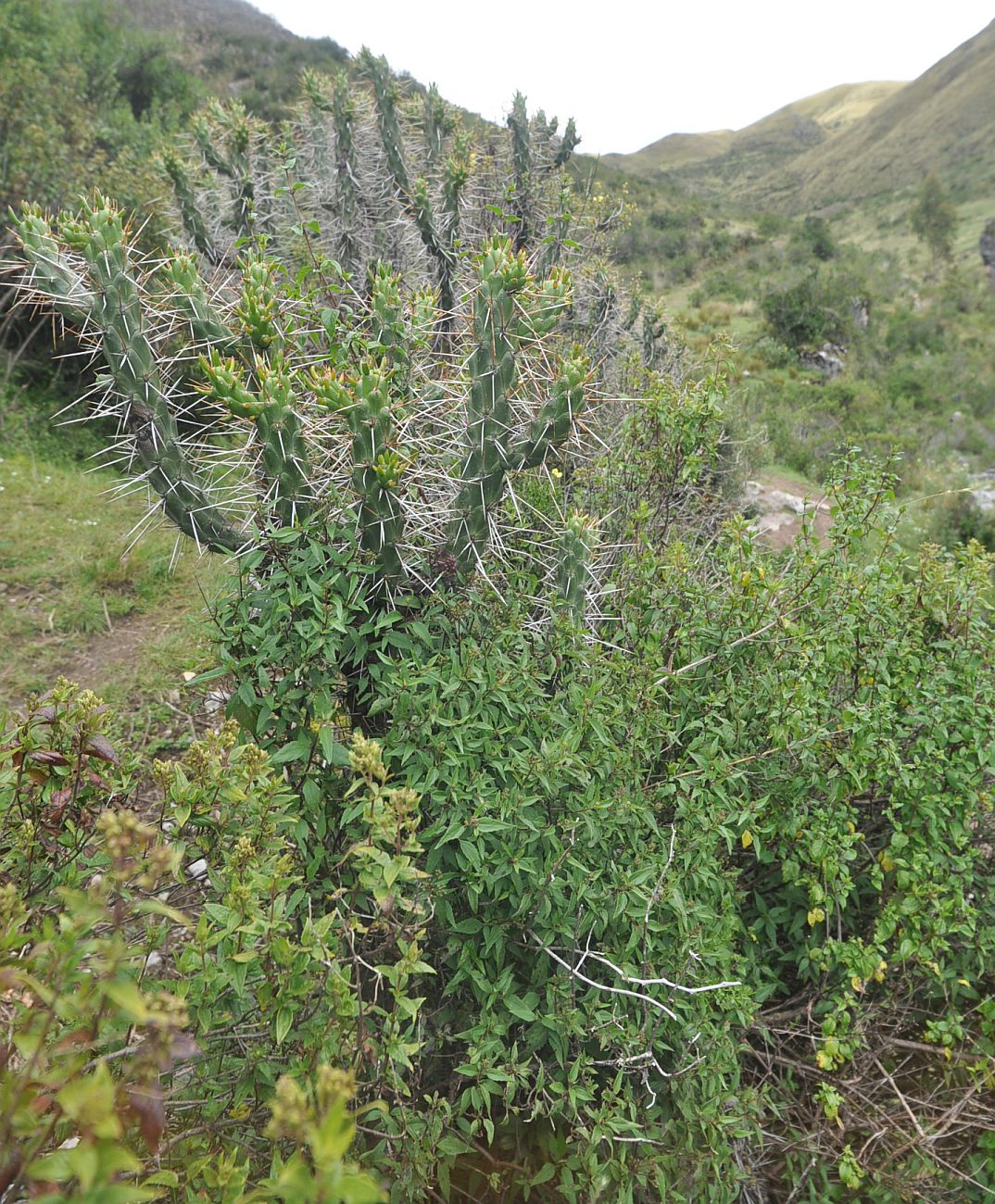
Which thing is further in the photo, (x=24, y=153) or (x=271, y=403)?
(x=24, y=153)

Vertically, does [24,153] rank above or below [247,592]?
above

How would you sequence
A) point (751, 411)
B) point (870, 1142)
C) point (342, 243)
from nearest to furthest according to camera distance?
point (870, 1142)
point (342, 243)
point (751, 411)

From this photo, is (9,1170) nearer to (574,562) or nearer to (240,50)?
(574,562)

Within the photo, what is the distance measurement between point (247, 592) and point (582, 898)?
4.26ft

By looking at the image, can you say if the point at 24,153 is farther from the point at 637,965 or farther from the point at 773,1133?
the point at 773,1133

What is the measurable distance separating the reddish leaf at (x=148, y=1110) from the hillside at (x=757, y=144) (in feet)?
229

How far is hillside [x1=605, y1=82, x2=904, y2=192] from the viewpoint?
218ft

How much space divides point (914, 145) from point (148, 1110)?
71.4 metres

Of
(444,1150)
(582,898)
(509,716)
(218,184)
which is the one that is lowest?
(444,1150)

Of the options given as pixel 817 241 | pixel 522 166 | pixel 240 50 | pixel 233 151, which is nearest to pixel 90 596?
pixel 233 151

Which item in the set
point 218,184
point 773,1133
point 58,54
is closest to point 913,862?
point 773,1133

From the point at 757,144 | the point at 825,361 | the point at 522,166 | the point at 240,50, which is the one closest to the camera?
the point at 522,166

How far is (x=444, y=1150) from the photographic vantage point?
1623 mm

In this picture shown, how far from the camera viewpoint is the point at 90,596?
4.71m
